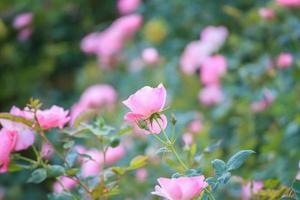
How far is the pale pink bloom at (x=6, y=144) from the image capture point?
92 cm

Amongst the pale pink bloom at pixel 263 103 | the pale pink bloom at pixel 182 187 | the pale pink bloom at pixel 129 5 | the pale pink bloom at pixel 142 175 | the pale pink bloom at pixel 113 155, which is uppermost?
the pale pink bloom at pixel 129 5

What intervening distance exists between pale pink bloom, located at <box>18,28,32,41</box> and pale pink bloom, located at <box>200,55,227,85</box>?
44.4 inches

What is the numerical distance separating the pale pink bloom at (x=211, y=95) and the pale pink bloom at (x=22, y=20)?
1.04 meters

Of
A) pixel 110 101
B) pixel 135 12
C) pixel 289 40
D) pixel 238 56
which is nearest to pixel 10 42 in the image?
pixel 135 12

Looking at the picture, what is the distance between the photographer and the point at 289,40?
5.89 feet

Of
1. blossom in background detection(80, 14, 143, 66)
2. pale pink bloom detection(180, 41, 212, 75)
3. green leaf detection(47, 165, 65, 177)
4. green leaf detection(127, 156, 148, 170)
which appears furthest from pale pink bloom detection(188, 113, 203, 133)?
green leaf detection(47, 165, 65, 177)

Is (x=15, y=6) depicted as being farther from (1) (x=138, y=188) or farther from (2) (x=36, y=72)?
(1) (x=138, y=188)

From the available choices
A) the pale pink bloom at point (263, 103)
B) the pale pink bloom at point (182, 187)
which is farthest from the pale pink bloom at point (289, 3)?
the pale pink bloom at point (182, 187)

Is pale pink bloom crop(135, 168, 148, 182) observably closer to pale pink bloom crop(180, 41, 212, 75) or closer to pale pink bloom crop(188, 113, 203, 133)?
pale pink bloom crop(188, 113, 203, 133)

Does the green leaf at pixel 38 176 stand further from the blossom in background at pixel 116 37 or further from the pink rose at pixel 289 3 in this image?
the blossom in background at pixel 116 37

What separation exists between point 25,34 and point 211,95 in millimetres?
1115

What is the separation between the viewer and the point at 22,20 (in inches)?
112

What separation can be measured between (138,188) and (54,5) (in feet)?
5.17

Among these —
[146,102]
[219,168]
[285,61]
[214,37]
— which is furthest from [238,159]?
[214,37]
